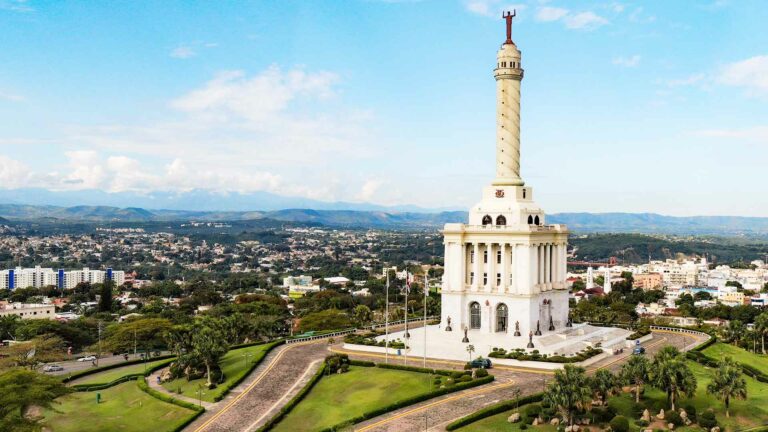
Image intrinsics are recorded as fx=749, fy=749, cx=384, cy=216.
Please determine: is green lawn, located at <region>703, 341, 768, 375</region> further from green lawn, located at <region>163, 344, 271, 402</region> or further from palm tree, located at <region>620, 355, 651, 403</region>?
green lawn, located at <region>163, 344, 271, 402</region>

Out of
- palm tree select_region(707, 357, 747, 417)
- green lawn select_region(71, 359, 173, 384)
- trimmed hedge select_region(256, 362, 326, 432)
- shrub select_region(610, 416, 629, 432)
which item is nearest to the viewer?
shrub select_region(610, 416, 629, 432)

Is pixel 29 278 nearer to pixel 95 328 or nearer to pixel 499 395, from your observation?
pixel 95 328

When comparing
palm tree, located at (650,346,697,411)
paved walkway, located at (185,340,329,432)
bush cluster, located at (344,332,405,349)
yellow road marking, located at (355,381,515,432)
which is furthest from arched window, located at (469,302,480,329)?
palm tree, located at (650,346,697,411)

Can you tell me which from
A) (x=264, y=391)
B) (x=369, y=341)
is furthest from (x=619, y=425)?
(x=369, y=341)

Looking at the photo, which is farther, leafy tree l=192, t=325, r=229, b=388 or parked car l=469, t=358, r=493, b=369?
parked car l=469, t=358, r=493, b=369

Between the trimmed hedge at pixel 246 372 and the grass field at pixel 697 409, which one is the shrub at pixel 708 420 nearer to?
the grass field at pixel 697 409

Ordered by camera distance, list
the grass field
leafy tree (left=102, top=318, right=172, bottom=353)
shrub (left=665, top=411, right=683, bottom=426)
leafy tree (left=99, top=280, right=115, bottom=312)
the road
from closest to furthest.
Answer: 1. the grass field
2. shrub (left=665, top=411, right=683, bottom=426)
3. the road
4. leafy tree (left=102, top=318, right=172, bottom=353)
5. leafy tree (left=99, top=280, right=115, bottom=312)

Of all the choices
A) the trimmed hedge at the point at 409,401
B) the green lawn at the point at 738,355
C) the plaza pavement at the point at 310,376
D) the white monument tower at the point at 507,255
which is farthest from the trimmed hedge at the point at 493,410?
the green lawn at the point at 738,355

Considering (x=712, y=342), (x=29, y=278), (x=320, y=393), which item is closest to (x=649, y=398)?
(x=320, y=393)
